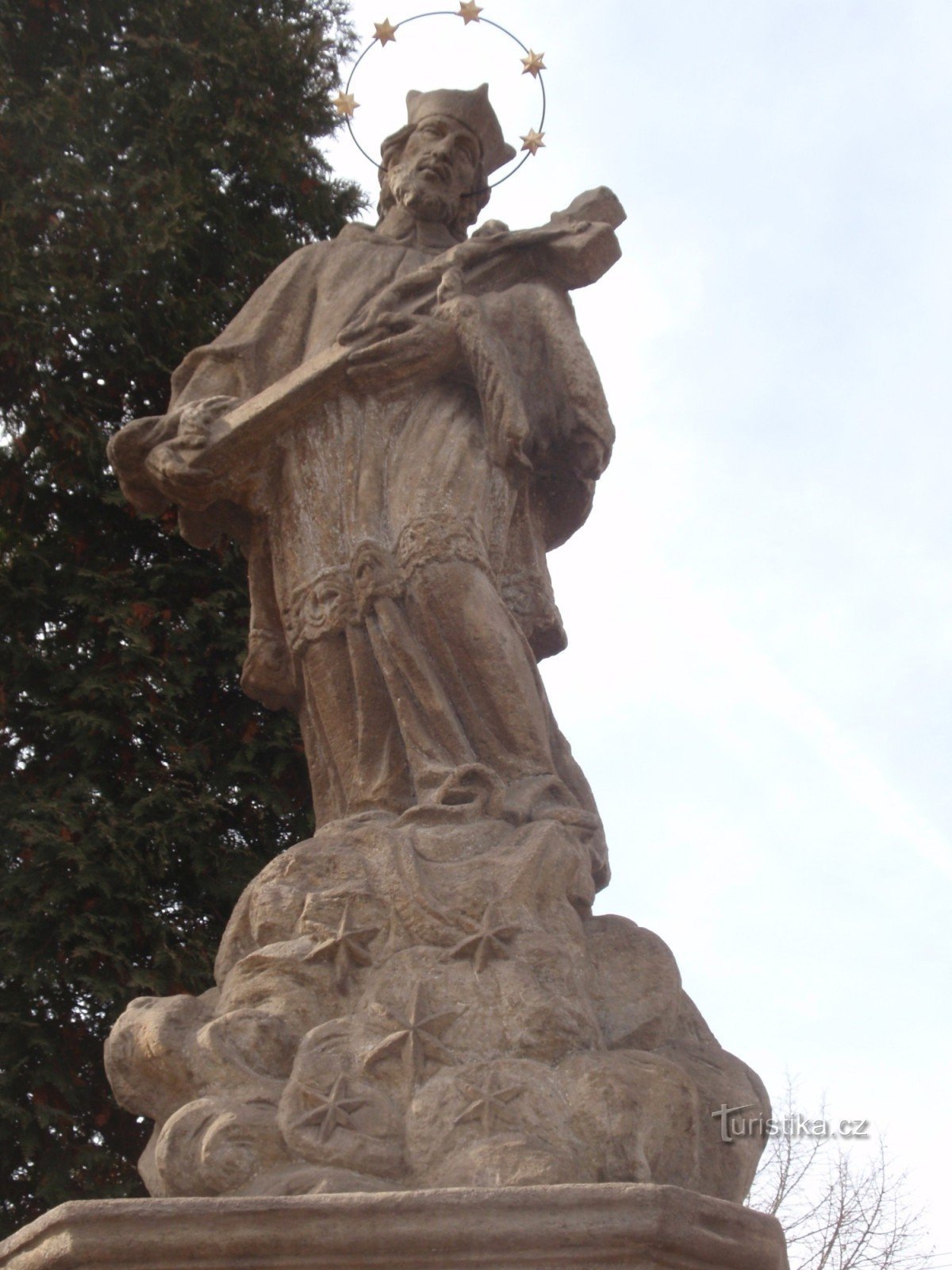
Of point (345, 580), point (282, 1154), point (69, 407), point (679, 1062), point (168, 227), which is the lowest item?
point (282, 1154)

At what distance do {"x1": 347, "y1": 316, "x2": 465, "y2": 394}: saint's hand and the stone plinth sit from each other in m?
2.07

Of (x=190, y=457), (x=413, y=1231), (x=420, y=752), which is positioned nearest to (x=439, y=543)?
(x=420, y=752)

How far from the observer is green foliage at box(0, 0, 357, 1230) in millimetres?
6336

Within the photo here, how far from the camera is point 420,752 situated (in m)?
3.67

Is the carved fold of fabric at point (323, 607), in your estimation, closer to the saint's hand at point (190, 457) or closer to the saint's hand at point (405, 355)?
the saint's hand at point (190, 457)

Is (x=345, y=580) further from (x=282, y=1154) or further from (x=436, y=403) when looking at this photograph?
(x=282, y=1154)

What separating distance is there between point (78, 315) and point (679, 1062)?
17.9 ft

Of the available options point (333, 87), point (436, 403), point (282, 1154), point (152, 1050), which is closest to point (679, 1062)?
point (282, 1154)

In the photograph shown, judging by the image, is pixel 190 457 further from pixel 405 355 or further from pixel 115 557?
pixel 115 557

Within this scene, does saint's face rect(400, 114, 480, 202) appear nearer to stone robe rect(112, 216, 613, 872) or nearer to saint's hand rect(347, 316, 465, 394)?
stone robe rect(112, 216, 613, 872)

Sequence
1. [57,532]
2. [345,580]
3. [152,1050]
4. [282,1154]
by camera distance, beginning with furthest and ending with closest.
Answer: [57,532] → [345,580] → [152,1050] → [282,1154]

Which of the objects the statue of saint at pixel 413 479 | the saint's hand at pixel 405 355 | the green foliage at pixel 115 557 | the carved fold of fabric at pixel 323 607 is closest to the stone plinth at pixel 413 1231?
the statue of saint at pixel 413 479

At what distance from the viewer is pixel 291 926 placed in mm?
3361

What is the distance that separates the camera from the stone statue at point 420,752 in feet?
9.56
